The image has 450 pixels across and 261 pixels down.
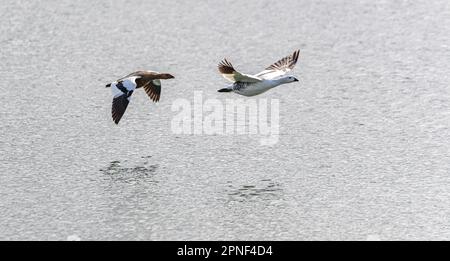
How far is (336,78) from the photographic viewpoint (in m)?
12.2

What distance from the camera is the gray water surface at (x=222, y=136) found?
29.5 ft

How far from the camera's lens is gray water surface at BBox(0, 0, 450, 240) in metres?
8.98

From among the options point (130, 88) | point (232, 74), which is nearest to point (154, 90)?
point (130, 88)

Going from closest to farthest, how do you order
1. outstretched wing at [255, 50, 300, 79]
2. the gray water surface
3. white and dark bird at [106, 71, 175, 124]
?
the gray water surface
white and dark bird at [106, 71, 175, 124]
outstretched wing at [255, 50, 300, 79]

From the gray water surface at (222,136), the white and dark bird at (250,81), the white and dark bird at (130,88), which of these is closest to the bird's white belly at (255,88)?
the white and dark bird at (250,81)

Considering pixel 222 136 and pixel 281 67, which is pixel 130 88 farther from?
pixel 281 67

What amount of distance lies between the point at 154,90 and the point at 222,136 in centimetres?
105

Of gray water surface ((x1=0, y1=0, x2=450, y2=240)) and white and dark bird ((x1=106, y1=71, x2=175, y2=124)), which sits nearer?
gray water surface ((x1=0, y1=0, x2=450, y2=240))

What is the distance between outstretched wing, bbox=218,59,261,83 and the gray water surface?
1.82 feet

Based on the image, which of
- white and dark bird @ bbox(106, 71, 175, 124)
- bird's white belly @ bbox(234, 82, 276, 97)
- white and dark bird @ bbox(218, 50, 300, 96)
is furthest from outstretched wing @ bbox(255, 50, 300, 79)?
white and dark bird @ bbox(106, 71, 175, 124)

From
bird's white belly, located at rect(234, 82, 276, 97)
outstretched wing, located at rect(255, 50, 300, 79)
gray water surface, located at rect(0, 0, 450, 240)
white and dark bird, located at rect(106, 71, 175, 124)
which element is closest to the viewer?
gray water surface, located at rect(0, 0, 450, 240)

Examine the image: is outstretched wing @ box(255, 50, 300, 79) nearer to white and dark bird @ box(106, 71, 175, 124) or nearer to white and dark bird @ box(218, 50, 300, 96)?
white and dark bird @ box(218, 50, 300, 96)

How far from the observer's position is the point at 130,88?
10.9 metres
